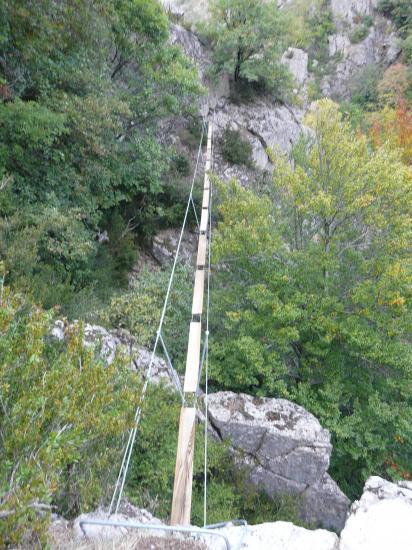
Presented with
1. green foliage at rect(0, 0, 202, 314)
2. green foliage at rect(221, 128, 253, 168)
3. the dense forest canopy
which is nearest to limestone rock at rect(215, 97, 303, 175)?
green foliage at rect(221, 128, 253, 168)

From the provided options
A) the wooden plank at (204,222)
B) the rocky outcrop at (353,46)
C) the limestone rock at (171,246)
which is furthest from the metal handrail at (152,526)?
the rocky outcrop at (353,46)

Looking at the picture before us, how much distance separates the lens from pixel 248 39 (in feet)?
48.5

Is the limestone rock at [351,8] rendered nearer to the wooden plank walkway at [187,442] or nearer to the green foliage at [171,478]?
the wooden plank walkway at [187,442]

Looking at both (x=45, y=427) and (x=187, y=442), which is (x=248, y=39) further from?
(x=45, y=427)

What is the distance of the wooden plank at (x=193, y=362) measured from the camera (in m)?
4.55

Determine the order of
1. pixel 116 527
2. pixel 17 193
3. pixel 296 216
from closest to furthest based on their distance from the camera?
pixel 116 527, pixel 17 193, pixel 296 216

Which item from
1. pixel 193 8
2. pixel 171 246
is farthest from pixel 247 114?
pixel 193 8

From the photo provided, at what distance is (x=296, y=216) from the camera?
330 inches

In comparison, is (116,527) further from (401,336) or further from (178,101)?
(178,101)

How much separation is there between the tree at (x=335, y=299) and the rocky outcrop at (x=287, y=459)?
1310 mm

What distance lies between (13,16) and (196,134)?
9.24 m

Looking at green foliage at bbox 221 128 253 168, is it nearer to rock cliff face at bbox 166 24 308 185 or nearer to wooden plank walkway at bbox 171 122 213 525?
rock cliff face at bbox 166 24 308 185

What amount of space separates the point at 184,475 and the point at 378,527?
5.38 ft

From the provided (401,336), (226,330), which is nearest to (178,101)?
(226,330)
